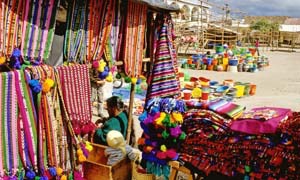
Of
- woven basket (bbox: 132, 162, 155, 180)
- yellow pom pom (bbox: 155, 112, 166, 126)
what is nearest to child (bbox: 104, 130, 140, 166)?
woven basket (bbox: 132, 162, 155, 180)

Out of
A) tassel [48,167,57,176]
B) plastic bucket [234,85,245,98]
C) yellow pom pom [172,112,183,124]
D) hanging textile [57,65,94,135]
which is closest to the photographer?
tassel [48,167,57,176]

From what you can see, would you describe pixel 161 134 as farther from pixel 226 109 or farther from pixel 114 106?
pixel 114 106

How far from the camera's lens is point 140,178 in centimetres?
444

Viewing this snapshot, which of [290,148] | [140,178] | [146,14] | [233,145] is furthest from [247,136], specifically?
[146,14]

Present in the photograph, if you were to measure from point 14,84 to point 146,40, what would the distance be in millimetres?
2753

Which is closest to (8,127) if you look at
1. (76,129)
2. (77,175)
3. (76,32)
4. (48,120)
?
(48,120)

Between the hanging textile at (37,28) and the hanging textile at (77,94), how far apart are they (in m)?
0.25

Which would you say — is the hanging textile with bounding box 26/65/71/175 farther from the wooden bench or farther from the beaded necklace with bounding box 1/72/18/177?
the wooden bench

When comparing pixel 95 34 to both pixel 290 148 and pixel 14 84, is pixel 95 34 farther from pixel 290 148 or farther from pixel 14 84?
pixel 290 148

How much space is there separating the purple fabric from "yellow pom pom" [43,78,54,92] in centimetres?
168

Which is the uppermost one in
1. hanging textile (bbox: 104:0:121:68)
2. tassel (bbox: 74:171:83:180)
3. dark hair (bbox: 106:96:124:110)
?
hanging textile (bbox: 104:0:121:68)

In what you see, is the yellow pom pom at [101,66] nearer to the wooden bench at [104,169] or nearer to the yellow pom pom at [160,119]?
the yellow pom pom at [160,119]

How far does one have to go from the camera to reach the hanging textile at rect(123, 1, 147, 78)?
15.8ft

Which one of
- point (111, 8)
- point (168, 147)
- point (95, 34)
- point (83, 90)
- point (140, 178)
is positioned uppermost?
point (111, 8)
